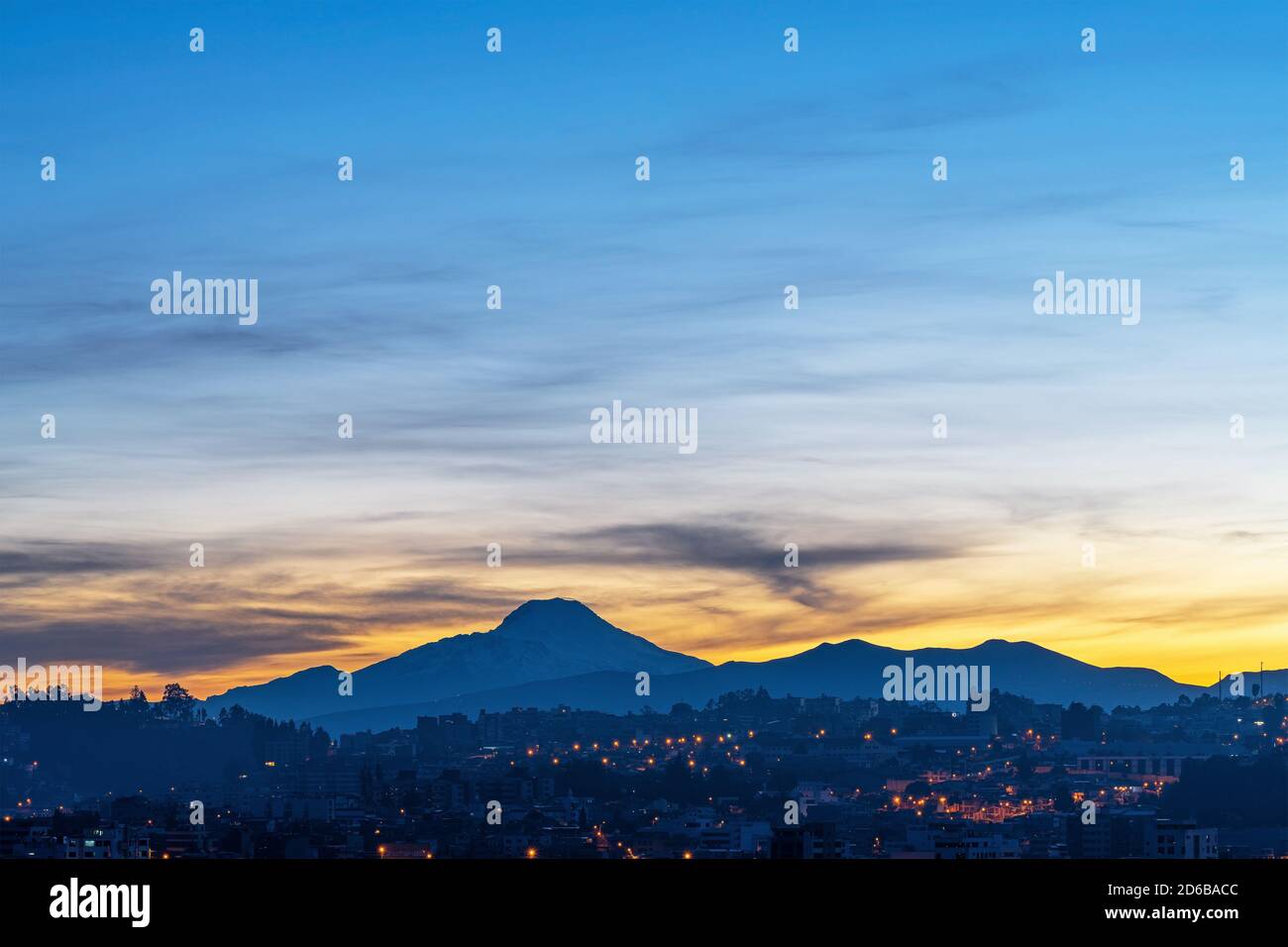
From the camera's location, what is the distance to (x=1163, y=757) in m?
138

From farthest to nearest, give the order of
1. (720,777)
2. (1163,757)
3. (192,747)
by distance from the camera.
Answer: (192,747)
(1163,757)
(720,777)
